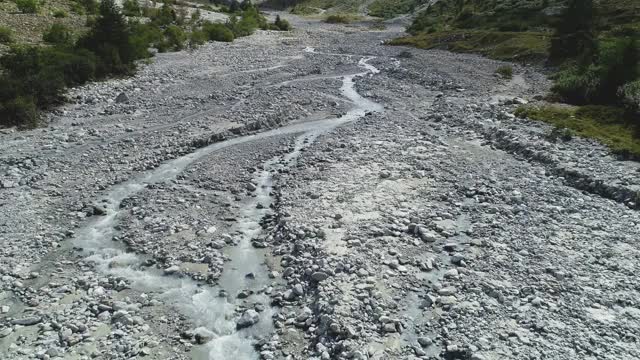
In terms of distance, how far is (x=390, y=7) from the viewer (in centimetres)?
15938

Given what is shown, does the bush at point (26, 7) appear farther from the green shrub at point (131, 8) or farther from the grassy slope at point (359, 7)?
the grassy slope at point (359, 7)

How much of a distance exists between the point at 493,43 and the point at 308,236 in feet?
184

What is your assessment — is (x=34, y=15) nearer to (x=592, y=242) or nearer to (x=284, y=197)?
(x=284, y=197)

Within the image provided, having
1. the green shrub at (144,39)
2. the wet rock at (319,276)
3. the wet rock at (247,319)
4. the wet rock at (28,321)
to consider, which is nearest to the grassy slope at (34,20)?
the green shrub at (144,39)

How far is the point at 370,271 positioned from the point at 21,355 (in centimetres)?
953

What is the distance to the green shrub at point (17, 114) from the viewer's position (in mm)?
28094

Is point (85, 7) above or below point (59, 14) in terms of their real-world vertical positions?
above

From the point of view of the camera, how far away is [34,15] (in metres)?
51.5

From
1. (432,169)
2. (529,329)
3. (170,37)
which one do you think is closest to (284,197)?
(432,169)

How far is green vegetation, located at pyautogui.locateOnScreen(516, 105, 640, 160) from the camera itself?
26.6 metres

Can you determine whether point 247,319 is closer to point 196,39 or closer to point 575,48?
point 575,48

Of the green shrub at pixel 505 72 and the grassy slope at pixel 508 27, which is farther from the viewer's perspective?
the grassy slope at pixel 508 27

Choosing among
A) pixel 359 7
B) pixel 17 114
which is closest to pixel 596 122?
pixel 17 114

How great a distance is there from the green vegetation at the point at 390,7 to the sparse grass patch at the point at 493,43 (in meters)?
73.4
